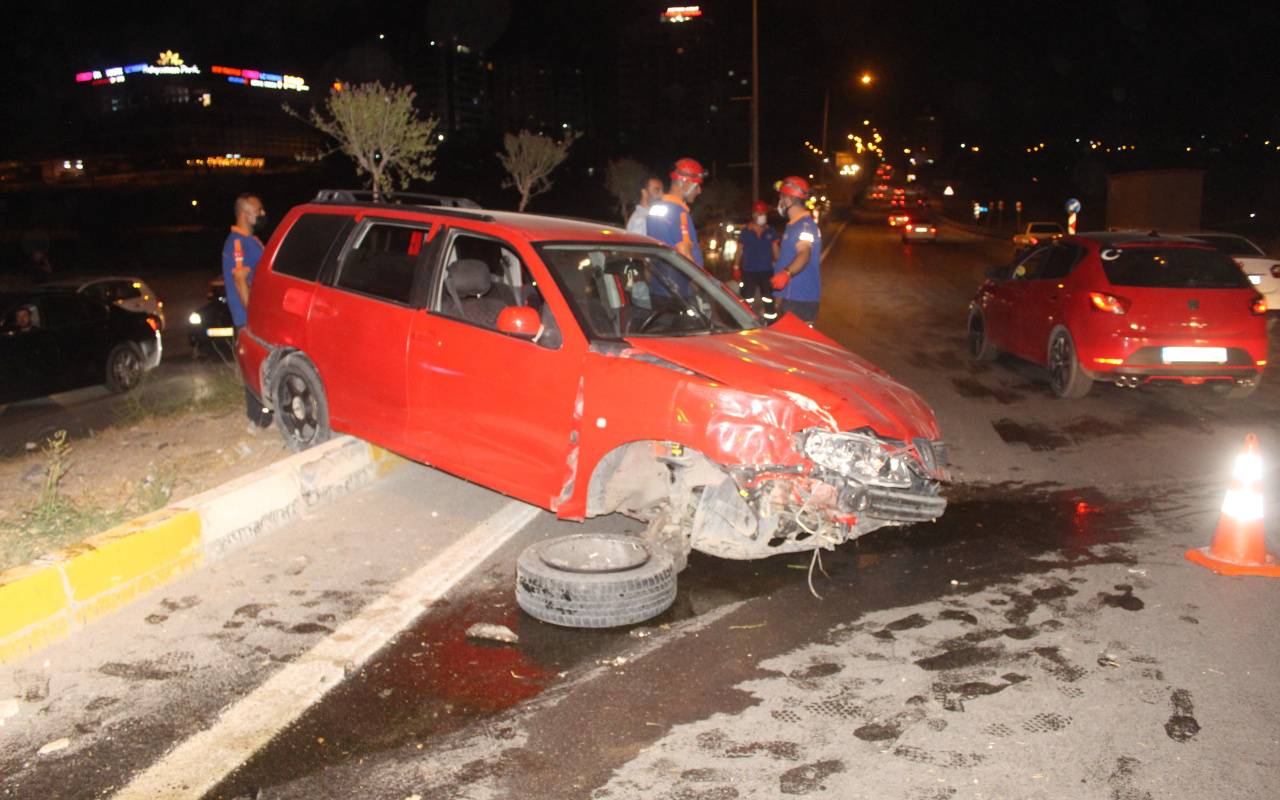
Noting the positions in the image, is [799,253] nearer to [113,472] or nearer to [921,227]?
[113,472]

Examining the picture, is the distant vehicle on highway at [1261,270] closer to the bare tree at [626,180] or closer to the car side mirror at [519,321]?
the car side mirror at [519,321]

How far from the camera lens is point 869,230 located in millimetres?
53625

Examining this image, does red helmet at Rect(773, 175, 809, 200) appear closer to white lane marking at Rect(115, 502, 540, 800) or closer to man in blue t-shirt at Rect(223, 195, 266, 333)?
white lane marking at Rect(115, 502, 540, 800)

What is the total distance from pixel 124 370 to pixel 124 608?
26.6 ft

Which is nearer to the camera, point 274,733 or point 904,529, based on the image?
point 274,733

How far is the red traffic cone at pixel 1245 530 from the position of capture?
194 inches

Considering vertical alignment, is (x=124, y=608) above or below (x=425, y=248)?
below

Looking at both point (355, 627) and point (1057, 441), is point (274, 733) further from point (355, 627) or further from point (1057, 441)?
point (1057, 441)

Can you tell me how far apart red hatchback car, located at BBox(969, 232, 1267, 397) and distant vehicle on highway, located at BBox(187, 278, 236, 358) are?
10695 mm

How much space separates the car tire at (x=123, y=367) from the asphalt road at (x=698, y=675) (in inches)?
265

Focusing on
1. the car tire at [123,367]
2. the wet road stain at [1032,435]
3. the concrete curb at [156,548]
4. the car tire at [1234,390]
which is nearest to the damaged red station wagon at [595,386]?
the concrete curb at [156,548]

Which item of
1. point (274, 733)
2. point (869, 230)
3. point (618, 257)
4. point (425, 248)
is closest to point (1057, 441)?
point (618, 257)

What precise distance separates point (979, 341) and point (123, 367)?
410 inches

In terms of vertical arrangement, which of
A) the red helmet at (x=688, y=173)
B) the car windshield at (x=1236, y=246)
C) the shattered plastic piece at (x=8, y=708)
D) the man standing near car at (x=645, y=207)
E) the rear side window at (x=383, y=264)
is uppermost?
the red helmet at (x=688, y=173)
